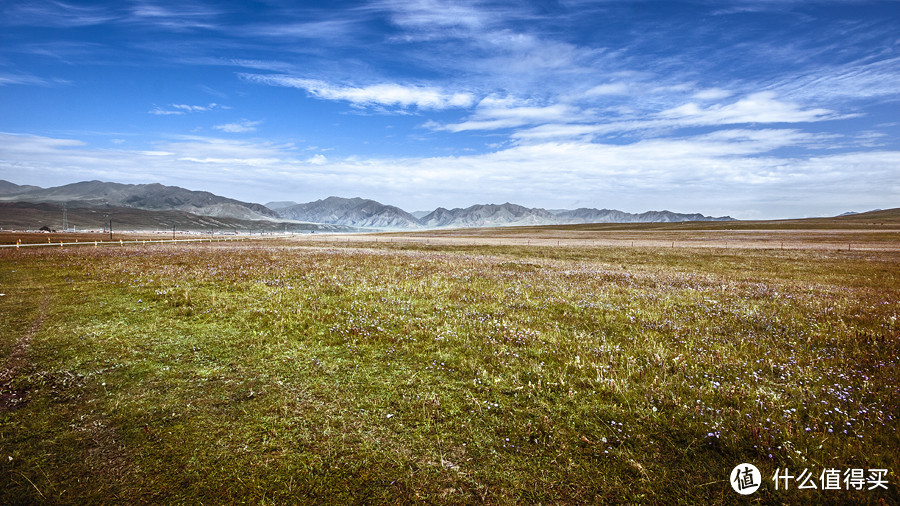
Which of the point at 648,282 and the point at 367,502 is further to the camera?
the point at 648,282

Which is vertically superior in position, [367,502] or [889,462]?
[889,462]

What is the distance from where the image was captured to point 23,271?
22.6 metres

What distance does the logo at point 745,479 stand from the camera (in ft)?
14.3

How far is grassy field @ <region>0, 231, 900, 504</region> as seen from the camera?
4.38 m

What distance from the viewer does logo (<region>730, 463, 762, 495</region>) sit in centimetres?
434

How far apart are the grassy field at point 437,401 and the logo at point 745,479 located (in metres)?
0.10

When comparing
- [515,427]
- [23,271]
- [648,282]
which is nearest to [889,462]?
[515,427]

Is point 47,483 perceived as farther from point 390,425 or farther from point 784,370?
point 784,370

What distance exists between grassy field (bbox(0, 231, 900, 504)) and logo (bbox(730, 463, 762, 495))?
0.34 ft

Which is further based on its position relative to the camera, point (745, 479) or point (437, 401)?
point (437, 401)

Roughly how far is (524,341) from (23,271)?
3230 centimetres

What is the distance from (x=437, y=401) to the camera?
20.7 feet

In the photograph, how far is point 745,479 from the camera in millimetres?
4508

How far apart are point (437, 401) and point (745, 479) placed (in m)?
4.40
